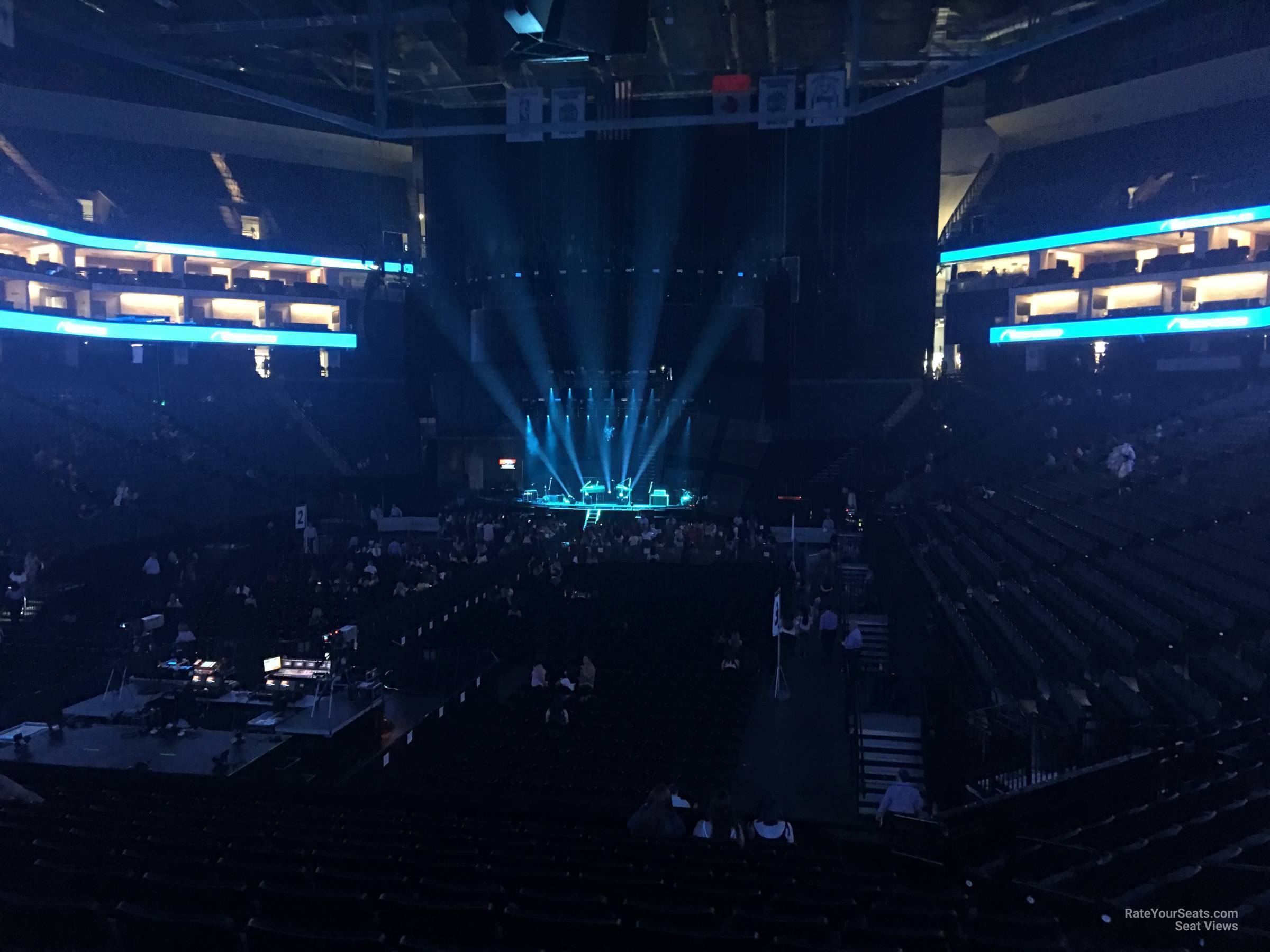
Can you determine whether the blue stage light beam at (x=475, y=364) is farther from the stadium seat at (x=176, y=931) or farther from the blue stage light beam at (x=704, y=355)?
the stadium seat at (x=176, y=931)

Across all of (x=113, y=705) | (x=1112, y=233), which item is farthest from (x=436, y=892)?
(x=1112, y=233)

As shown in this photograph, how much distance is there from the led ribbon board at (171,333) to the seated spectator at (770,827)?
25462 mm

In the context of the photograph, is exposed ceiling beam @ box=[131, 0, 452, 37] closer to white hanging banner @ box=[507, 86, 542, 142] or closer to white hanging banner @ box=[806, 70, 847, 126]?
white hanging banner @ box=[507, 86, 542, 142]

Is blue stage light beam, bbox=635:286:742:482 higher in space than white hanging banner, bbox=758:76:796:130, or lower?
lower

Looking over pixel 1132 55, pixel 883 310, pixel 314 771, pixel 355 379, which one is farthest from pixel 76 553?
pixel 1132 55

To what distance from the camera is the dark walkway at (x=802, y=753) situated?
341 inches

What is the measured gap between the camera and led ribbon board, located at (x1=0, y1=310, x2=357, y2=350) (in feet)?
77.8

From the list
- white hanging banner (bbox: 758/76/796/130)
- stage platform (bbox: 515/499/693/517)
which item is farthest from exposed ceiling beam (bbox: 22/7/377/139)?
stage platform (bbox: 515/499/693/517)

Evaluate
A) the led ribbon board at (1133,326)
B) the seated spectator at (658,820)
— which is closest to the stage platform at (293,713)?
the seated spectator at (658,820)

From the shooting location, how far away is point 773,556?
20062 mm

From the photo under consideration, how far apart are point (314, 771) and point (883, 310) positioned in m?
25.3

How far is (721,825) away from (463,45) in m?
21.1

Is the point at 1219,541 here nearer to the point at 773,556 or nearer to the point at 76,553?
the point at 773,556

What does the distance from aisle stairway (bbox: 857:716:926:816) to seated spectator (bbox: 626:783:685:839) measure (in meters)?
2.87
